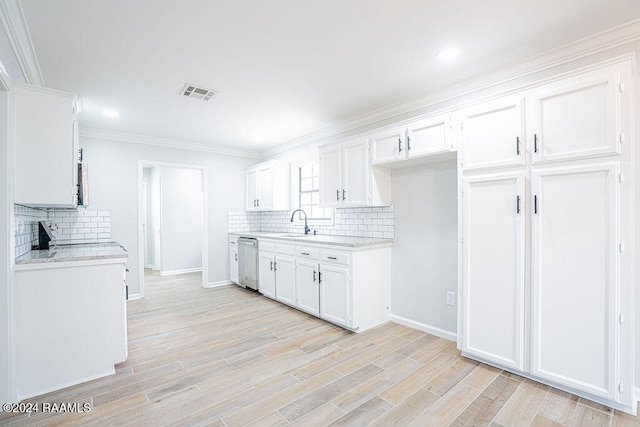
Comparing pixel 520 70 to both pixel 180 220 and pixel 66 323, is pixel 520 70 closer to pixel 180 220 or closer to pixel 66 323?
pixel 66 323

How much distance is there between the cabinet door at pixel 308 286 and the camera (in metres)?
3.53

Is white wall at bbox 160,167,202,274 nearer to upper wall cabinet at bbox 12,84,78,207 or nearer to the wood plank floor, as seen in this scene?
the wood plank floor

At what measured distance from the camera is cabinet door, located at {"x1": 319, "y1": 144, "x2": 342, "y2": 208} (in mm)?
3688

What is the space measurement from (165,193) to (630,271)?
7296mm

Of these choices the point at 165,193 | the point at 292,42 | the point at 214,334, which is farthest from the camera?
the point at 165,193

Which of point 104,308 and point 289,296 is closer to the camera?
point 104,308

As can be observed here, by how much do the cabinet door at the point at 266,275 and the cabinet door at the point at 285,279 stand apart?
0.12 m

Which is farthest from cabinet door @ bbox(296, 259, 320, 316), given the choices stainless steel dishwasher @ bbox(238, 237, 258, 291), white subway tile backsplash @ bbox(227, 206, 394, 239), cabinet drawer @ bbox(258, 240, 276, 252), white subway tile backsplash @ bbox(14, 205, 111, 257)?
white subway tile backsplash @ bbox(14, 205, 111, 257)

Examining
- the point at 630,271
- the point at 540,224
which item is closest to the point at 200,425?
the point at 540,224

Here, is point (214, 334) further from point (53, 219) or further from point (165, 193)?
point (165, 193)

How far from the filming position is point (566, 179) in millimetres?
2037

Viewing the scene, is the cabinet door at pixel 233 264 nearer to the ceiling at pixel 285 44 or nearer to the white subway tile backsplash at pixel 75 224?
the white subway tile backsplash at pixel 75 224

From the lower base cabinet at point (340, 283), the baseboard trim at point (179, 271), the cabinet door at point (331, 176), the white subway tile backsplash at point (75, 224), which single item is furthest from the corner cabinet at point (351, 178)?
the baseboard trim at point (179, 271)

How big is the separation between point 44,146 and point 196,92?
1.39 metres
